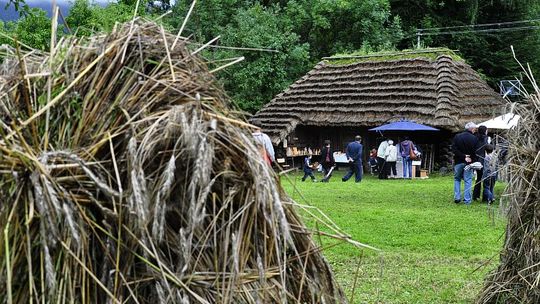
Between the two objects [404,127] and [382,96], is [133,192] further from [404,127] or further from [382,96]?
[382,96]

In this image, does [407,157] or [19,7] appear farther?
[407,157]

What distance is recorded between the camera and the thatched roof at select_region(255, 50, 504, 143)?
2830cm

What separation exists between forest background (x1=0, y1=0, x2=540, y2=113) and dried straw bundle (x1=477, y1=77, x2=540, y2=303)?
71.3 feet

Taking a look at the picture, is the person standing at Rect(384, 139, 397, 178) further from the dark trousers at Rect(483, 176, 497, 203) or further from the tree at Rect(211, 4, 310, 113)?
the dark trousers at Rect(483, 176, 497, 203)

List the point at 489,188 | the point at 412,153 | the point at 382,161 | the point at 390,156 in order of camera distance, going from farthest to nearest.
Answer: the point at 382,161, the point at 390,156, the point at 412,153, the point at 489,188

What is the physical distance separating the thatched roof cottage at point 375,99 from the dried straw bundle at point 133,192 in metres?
24.8

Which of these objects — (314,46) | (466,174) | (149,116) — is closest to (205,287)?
(149,116)

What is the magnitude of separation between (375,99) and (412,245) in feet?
65.6

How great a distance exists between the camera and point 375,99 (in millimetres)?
29844

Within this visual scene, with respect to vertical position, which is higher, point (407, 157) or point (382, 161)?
point (407, 157)

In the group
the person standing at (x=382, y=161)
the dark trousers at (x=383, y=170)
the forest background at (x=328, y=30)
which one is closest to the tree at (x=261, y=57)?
the forest background at (x=328, y=30)

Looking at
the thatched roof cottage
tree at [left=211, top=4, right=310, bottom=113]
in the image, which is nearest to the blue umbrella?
the thatched roof cottage

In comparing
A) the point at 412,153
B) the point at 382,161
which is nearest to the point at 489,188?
the point at 412,153

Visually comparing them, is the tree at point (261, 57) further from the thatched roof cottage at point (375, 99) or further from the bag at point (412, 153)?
the bag at point (412, 153)
